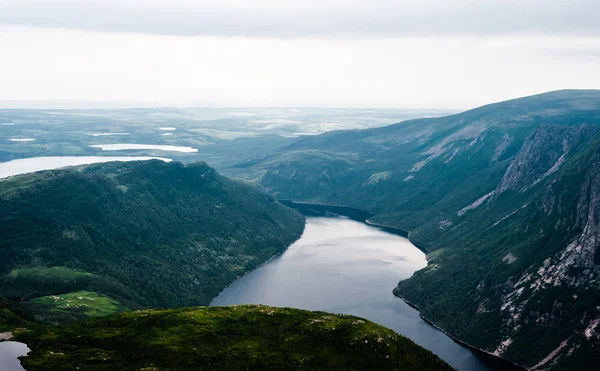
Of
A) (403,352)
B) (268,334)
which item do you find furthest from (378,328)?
(268,334)

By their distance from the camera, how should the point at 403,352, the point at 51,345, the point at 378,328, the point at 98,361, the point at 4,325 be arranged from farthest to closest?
the point at 378,328 → the point at 403,352 → the point at 4,325 → the point at 51,345 → the point at 98,361

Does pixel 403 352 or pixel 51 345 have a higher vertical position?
pixel 51 345

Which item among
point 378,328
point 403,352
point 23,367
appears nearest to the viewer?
point 23,367

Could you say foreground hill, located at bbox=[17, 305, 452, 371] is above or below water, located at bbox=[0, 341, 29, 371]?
below

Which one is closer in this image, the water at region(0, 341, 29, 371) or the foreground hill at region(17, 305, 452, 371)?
the water at region(0, 341, 29, 371)

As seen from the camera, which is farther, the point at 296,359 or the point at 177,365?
the point at 296,359

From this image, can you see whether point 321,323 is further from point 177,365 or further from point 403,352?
point 177,365
